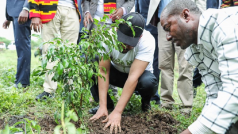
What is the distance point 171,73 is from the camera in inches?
135

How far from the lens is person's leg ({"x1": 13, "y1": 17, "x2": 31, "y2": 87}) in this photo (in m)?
3.85

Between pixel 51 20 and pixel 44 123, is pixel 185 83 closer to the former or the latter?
pixel 44 123

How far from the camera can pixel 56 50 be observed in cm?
194

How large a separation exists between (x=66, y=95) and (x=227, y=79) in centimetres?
125

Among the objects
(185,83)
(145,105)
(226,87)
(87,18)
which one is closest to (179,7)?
(226,87)

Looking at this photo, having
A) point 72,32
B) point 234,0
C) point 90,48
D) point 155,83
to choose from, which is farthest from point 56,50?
point 234,0

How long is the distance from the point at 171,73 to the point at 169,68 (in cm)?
7

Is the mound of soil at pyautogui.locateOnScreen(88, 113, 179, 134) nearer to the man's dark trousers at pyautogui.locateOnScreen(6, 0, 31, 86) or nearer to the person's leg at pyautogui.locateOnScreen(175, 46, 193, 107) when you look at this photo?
the person's leg at pyautogui.locateOnScreen(175, 46, 193, 107)

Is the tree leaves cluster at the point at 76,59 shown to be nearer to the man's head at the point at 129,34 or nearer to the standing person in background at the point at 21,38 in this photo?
the man's head at the point at 129,34

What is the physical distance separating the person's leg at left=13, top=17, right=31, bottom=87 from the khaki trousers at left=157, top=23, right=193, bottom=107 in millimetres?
1939

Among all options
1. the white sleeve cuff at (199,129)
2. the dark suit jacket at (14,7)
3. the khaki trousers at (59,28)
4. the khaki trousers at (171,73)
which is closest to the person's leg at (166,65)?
the khaki trousers at (171,73)

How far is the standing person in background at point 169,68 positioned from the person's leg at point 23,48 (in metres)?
1.81

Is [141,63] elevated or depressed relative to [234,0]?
depressed

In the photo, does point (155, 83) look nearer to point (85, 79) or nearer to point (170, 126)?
point (170, 126)
